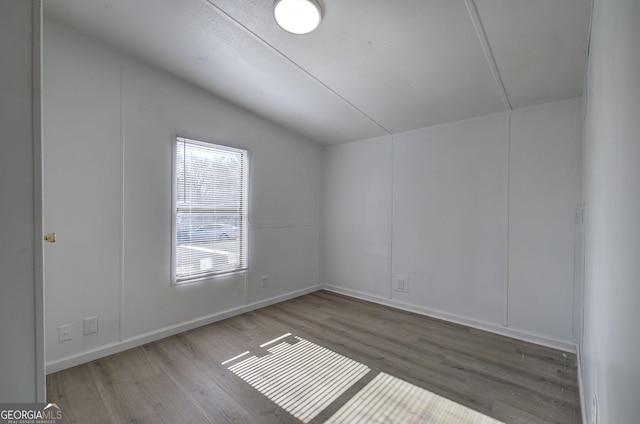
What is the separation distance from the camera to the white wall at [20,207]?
0.86 meters

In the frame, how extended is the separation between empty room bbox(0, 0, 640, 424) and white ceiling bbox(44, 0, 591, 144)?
0.06 ft

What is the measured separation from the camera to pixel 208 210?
3.05 m

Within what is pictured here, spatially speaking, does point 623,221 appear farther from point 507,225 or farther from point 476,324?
point 476,324

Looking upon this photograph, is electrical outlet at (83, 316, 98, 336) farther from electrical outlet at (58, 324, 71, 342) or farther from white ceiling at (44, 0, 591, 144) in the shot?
white ceiling at (44, 0, 591, 144)

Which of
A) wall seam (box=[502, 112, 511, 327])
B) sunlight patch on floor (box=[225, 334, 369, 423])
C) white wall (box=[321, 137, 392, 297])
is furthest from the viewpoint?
white wall (box=[321, 137, 392, 297])

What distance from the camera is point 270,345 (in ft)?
8.43

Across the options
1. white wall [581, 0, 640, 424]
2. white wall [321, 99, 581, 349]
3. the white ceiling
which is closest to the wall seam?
white wall [321, 99, 581, 349]

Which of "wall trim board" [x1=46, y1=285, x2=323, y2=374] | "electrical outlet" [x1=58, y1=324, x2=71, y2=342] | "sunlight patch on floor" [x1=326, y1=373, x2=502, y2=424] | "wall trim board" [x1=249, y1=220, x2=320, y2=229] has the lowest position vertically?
"sunlight patch on floor" [x1=326, y1=373, x2=502, y2=424]

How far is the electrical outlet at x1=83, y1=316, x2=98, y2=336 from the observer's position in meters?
2.29

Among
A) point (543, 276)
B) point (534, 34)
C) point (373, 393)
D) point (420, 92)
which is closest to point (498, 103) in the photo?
point (420, 92)

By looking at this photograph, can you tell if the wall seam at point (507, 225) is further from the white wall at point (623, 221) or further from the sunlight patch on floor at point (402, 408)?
Result: the white wall at point (623, 221)

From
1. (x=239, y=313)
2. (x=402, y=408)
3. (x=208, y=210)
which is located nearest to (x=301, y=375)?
(x=402, y=408)

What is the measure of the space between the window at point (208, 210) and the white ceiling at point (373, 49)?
752 millimetres

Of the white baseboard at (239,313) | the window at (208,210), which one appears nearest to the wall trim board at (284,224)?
the window at (208,210)
